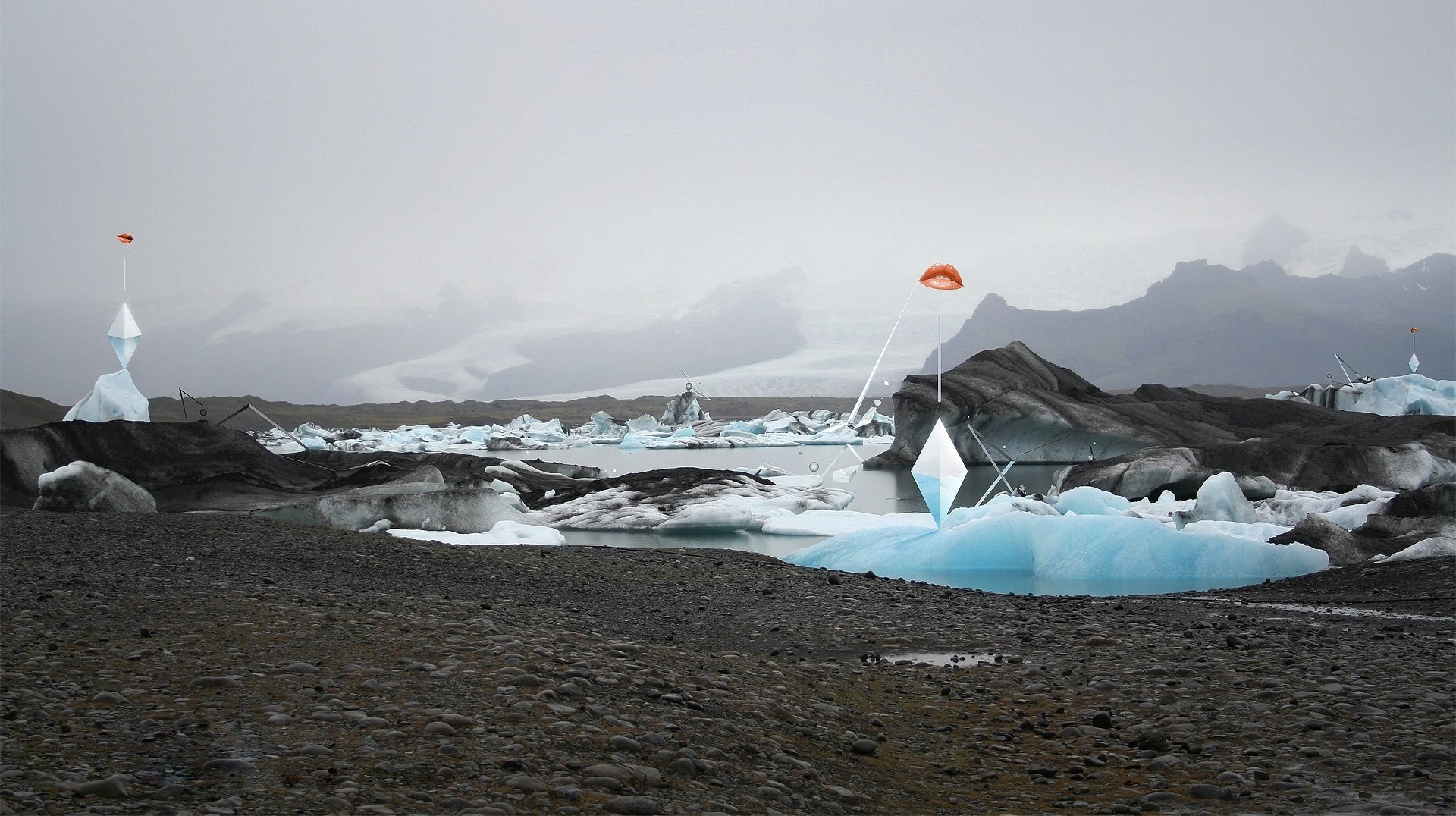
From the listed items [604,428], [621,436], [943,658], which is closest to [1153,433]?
[943,658]

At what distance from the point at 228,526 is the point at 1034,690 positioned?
7547mm

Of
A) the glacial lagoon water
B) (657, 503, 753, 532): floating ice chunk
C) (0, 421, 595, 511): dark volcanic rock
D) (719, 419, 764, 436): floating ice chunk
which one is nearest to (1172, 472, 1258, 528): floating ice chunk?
the glacial lagoon water

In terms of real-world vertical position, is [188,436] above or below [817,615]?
above

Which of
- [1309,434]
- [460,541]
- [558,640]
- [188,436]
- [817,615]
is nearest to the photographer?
[558,640]

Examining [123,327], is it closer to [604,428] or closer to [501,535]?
[501,535]

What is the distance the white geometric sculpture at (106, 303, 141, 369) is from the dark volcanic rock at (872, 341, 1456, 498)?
53.1ft

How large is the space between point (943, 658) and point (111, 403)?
52.4 ft

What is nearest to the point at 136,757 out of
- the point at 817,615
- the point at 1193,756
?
the point at 1193,756

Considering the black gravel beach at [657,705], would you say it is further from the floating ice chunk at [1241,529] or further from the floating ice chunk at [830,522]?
the floating ice chunk at [830,522]

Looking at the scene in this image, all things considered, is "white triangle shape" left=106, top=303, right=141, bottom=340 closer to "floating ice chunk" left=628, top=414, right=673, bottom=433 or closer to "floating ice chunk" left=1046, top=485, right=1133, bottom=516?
"floating ice chunk" left=1046, top=485, right=1133, bottom=516

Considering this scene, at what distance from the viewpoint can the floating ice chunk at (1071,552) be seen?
11055mm

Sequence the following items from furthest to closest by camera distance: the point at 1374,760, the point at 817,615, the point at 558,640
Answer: the point at 817,615, the point at 558,640, the point at 1374,760

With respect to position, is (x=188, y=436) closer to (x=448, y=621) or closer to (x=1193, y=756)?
(x=448, y=621)

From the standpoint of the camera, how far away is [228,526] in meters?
9.13
